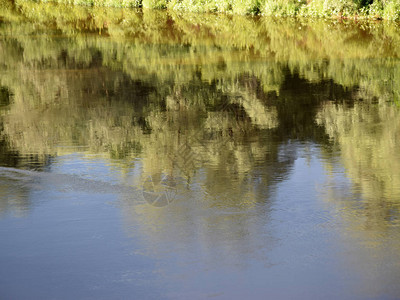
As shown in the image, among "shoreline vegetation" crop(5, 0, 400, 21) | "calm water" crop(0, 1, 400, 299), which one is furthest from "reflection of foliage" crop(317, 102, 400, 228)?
"shoreline vegetation" crop(5, 0, 400, 21)

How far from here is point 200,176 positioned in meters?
9.85

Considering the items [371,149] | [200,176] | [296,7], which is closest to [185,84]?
[371,149]

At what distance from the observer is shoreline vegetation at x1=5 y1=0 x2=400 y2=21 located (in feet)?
94.1

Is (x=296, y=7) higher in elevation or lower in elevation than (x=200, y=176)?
higher

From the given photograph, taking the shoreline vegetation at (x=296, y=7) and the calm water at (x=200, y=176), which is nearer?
the calm water at (x=200, y=176)

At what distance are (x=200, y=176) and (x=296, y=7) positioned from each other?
872 inches

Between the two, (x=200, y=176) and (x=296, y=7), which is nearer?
(x=200, y=176)

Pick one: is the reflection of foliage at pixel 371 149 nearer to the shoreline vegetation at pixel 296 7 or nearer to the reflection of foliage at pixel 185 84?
the reflection of foliage at pixel 185 84

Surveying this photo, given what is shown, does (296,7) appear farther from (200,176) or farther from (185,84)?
(200,176)

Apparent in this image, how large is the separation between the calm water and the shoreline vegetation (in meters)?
8.74

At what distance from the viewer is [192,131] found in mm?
12359

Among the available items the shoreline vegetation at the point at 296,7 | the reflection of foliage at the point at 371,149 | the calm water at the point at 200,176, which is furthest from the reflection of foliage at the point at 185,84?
the shoreline vegetation at the point at 296,7

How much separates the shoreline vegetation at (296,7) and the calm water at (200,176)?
8738 mm

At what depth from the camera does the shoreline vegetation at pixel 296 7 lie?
2869 centimetres
